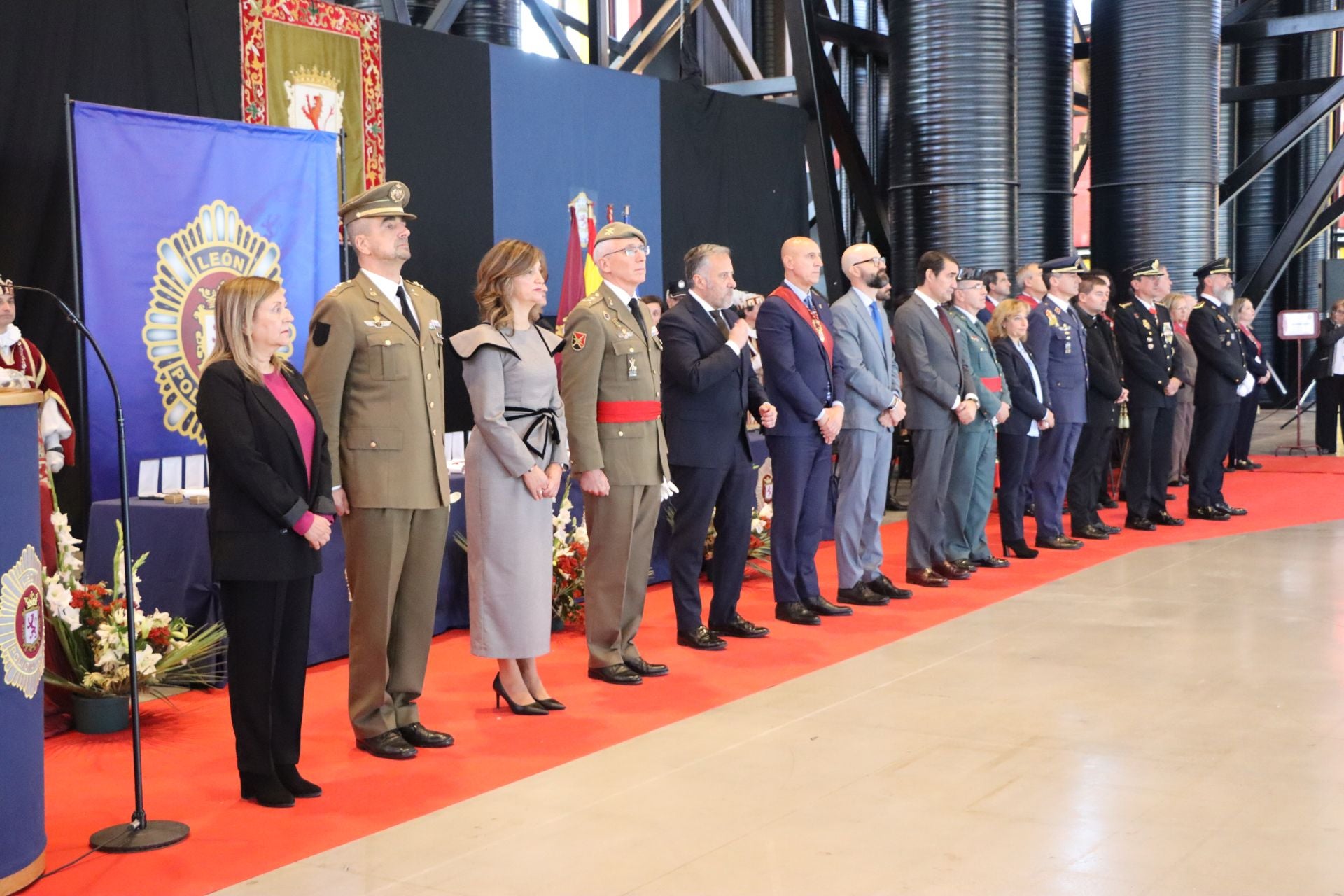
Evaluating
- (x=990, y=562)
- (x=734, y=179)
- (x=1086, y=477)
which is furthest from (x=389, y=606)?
(x=734, y=179)

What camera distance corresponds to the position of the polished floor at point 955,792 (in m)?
2.92

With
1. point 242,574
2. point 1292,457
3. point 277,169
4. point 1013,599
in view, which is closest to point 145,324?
point 277,169

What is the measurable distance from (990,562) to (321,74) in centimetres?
397

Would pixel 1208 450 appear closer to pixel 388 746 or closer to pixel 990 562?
pixel 990 562

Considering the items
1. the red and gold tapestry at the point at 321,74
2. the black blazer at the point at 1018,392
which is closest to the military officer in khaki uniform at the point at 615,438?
the red and gold tapestry at the point at 321,74

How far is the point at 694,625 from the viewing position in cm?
527

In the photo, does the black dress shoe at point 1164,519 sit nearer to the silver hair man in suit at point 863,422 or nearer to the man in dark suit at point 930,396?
the man in dark suit at point 930,396

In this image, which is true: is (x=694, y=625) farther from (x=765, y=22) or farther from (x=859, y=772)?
(x=765, y=22)

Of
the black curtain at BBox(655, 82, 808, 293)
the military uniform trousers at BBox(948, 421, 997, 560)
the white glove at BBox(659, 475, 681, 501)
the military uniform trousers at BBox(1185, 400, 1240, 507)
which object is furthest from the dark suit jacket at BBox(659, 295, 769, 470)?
the military uniform trousers at BBox(1185, 400, 1240, 507)

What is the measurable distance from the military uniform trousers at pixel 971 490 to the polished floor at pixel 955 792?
1534 mm

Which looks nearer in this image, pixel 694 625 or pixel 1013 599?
pixel 694 625

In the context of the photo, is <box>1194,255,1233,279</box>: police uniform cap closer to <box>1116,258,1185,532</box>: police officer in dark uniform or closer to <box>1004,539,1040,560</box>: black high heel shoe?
<box>1116,258,1185,532</box>: police officer in dark uniform

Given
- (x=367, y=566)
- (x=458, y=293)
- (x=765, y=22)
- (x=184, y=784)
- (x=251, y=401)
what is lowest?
(x=184, y=784)

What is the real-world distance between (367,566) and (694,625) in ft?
5.59
